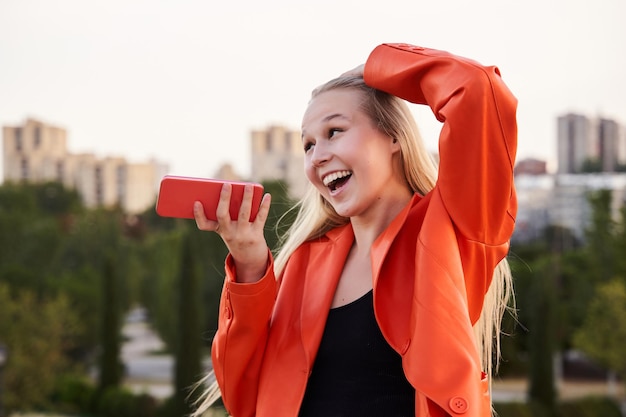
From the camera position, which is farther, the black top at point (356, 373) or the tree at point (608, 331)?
the tree at point (608, 331)

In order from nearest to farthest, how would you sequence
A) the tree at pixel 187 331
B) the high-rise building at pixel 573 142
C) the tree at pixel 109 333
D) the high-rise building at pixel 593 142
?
the tree at pixel 187 331 → the tree at pixel 109 333 → the high-rise building at pixel 593 142 → the high-rise building at pixel 573 142

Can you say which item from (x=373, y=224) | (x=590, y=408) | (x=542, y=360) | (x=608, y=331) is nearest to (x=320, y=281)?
(x=373, y=224)

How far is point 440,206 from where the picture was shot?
1598mm

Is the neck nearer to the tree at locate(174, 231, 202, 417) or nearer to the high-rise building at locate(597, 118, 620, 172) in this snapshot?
the tree at locate(174, 231, 202, 417)

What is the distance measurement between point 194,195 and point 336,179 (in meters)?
0.30

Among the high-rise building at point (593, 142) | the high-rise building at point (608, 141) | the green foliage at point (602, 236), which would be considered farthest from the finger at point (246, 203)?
the high-rise building at point (608, 141)

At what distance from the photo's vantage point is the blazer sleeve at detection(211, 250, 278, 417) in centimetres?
168

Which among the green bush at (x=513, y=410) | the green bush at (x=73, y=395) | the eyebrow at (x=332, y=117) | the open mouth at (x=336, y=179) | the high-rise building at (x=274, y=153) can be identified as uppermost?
the high-rise building at (x=274, y=153)

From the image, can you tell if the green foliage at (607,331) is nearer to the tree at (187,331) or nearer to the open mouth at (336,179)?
the tree at (187,331)

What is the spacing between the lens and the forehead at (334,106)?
66.9 inches

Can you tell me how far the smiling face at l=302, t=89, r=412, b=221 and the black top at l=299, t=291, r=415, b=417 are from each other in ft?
0.67

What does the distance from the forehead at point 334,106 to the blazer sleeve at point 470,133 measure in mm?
104

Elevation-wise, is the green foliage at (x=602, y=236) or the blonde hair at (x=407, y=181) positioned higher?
the blonde hair at (x=407, y=181)

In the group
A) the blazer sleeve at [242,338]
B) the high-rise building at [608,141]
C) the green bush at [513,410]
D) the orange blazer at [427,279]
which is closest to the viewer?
the orange blazer at [427,279]
